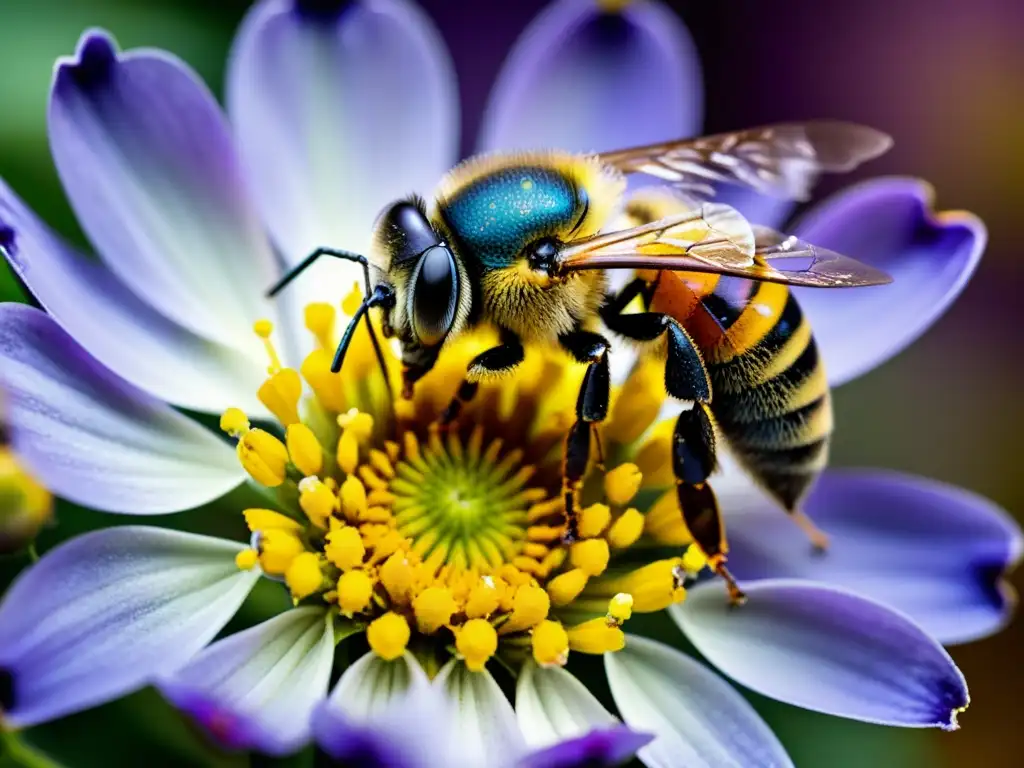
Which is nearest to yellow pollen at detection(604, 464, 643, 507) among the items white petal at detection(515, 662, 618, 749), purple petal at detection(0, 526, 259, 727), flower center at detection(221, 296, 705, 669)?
flower center at detection(221, 296, 705, 669)

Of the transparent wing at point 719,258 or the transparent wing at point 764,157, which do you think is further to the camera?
the transparent wing at point 764,157

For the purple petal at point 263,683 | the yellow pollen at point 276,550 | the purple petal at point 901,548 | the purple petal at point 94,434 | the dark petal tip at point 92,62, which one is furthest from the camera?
the purple petal at point 901,548

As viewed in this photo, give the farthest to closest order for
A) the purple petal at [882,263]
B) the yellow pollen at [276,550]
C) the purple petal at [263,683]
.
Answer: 1. the purple petal at [882,263]
2. the yellow pollen at [276,550]
3. the purple petal at [263,683]

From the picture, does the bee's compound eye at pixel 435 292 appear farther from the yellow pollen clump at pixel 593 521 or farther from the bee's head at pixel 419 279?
the yellow pollen clump at pixel 593 521

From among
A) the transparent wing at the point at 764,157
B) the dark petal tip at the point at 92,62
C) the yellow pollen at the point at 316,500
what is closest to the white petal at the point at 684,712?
the yellow pollen at the point at 316,500

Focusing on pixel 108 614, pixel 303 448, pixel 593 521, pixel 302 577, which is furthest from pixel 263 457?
pixel 593 521

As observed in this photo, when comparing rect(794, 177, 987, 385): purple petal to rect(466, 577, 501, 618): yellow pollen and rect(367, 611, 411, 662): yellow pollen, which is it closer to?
rect(466, 577, 501, 618): yellow pollen
